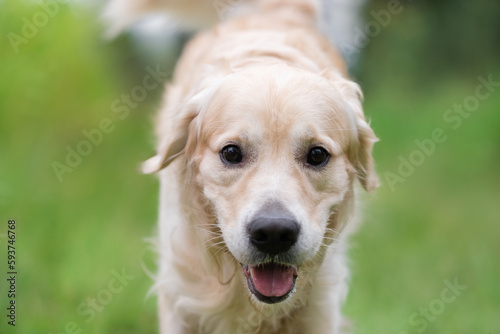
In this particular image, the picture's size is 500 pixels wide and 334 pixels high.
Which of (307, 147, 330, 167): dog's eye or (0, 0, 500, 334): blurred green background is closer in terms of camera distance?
(307, 147, 330, 167): dog's eye

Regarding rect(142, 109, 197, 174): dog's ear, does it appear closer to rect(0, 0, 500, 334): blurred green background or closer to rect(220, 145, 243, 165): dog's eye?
rect(220, 145, 243, 165): dog's eye

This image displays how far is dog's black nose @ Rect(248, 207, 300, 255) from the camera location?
3336mm

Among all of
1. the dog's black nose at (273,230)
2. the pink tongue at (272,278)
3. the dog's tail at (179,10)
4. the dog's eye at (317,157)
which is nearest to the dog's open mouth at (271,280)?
the pink tongue at (272,278)

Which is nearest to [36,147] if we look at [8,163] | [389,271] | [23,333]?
[8,163]

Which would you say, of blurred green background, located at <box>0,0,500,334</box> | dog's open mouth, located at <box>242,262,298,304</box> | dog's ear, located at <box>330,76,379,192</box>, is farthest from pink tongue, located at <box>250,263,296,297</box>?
blurred green background, located at <box>0,0,500,334</box>

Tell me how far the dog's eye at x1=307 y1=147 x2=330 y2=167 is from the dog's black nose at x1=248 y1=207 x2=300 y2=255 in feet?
1.45

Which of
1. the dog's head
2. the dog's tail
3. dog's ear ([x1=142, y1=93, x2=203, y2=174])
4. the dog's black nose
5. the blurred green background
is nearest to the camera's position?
the dog's black nose

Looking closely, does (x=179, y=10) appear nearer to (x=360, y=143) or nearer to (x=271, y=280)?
(x=360, y=143)

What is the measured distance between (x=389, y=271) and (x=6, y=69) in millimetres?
4470

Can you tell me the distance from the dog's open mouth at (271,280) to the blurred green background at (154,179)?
4.57 ft

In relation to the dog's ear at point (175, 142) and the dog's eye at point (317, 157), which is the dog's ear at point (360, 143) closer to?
the dog's eye at point (317, 157)

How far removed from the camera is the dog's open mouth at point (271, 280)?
361cm

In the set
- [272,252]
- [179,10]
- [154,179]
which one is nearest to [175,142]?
[272,252]

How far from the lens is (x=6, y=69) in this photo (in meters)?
7.87
